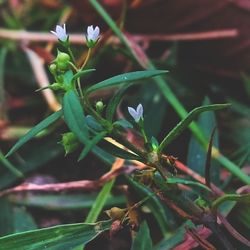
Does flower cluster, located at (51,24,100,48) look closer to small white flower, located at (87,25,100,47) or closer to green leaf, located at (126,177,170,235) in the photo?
small white flower, located at (87,25,100,47)

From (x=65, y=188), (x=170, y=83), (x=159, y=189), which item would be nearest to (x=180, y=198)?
(x=159, y=189)

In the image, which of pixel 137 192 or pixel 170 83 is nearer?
pixel 137 192

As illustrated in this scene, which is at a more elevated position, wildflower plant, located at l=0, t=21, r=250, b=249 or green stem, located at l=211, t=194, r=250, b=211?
wildflower plant, located at l=0, t=21, r=250, b=249

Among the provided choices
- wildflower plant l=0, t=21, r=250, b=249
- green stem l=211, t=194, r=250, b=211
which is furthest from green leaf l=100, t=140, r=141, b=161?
green stem l=211, t=194, r=250, b=211

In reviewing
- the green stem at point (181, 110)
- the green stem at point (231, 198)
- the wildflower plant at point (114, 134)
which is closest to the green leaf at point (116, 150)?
the wildflower plant at point (114, 134)

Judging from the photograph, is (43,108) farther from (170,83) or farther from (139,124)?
(139,124)

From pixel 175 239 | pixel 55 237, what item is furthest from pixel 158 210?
pixel 55 237

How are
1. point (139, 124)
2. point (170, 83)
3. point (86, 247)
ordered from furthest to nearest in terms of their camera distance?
point (170, 83) → point (86, 247) → point (139, 124)
